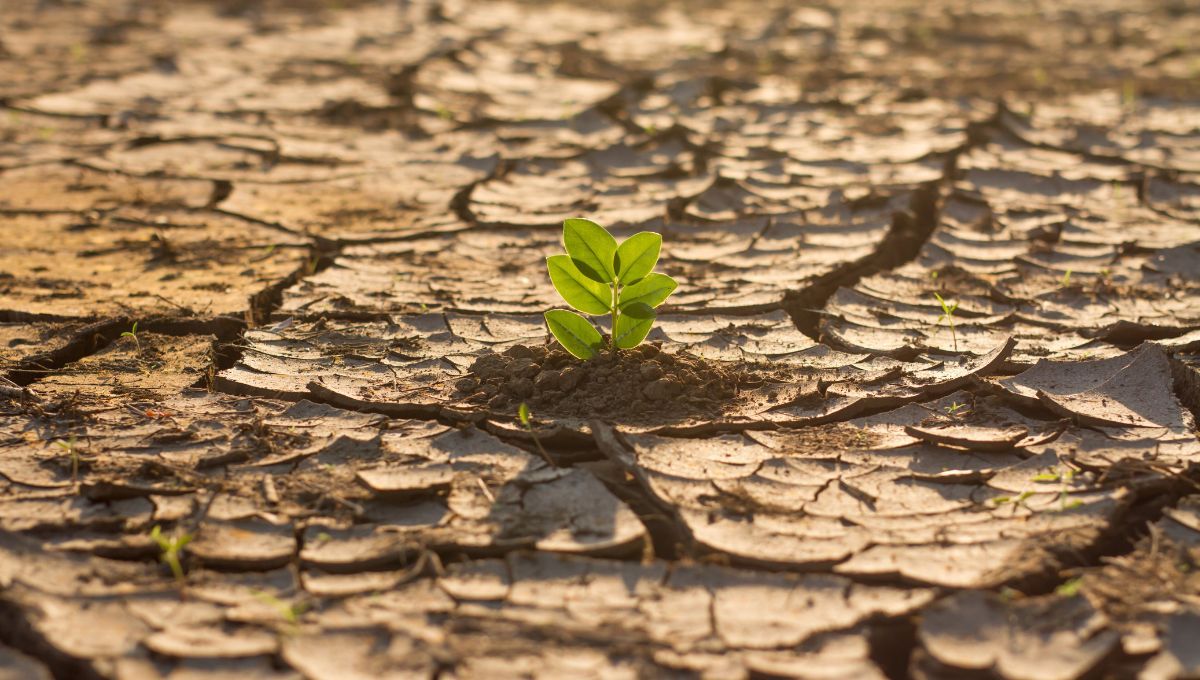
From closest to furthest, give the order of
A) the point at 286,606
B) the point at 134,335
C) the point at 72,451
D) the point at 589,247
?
the point at 286,606, the point at 72,451, the point at 589,247, the point at 134,335

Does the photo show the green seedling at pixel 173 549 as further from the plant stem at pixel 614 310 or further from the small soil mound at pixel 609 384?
the plant stem at pixel 614 310

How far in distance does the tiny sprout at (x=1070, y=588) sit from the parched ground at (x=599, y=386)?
0.6 inches

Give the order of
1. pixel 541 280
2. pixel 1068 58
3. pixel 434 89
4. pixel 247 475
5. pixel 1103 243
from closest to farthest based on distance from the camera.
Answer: pixel 247 475 → pixel 541 280 → pixel 1103 243 → pixel 434 89 → pixel 1068 58

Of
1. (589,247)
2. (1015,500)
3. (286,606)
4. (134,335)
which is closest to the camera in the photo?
(286,606)

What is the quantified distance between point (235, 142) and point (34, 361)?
1.84 m

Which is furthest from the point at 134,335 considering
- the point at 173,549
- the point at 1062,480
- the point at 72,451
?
the point at 1062,480

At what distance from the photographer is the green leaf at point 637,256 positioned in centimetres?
224

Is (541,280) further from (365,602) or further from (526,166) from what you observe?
(365,602)

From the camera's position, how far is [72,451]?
206 cm

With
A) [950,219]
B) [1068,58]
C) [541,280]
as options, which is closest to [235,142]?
[541,280]

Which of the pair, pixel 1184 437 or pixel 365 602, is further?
pixel 1184 437

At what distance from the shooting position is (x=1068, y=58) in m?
5.62

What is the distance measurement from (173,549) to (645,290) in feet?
3.19

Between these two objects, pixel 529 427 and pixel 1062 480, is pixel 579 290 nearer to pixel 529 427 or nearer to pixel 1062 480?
pixel 529 427
